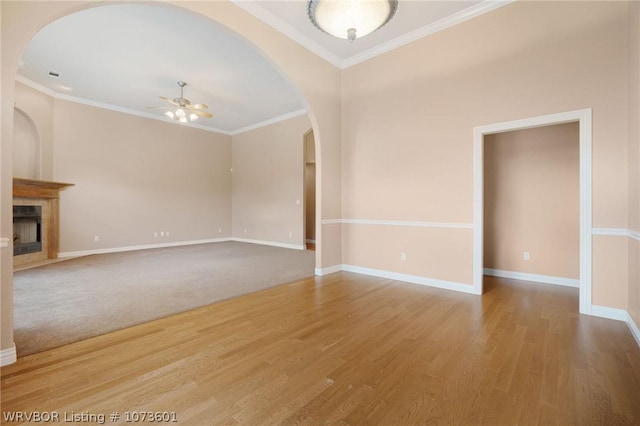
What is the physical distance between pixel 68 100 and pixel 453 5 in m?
8.22

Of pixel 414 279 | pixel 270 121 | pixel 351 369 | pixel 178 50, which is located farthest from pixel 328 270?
pixel 270 121

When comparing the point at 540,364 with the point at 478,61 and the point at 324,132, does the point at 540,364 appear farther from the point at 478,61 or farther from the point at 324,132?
the point at 324,132

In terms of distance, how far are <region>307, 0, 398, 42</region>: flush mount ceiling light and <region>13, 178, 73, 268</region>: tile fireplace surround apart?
6518mm

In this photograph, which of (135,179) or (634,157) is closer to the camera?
(634,157)

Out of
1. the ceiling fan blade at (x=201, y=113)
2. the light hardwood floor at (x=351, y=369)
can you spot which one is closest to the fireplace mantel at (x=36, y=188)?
the ceiling fan blade at (x=201, y=113)

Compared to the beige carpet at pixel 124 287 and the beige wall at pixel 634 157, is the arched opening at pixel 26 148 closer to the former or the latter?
the beige carpet at pixel 124 287

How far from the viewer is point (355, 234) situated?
15.2 feet

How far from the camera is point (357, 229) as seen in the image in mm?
4609

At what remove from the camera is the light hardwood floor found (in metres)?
1.46

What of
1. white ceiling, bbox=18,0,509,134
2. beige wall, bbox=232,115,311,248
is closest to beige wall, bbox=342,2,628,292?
white ceiling, bbox=18,0,509,134

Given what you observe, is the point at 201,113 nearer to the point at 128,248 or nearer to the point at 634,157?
the point at 128,248

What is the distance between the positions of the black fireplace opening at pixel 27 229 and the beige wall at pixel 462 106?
6600mm

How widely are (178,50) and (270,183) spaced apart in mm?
4396

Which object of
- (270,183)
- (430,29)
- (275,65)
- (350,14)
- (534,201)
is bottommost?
(534,201)
